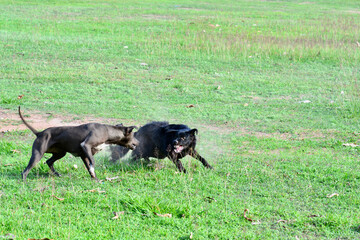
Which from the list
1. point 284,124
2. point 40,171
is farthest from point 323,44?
point 40,171

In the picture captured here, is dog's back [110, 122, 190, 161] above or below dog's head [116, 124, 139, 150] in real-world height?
below

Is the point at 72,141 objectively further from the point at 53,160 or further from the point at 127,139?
the point at 127,139

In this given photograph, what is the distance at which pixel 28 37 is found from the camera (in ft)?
57.9

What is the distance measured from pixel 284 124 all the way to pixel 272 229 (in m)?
4.92

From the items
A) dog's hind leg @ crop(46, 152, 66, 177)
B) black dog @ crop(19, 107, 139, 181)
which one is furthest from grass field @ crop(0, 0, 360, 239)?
black dog @ crop(19, 107, 139, 181)

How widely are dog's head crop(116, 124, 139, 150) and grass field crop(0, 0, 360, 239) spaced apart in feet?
1.10

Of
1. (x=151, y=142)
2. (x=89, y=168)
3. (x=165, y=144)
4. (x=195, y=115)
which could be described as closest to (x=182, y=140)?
(x=165, y=144)

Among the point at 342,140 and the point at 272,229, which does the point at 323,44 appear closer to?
the point at 342,140

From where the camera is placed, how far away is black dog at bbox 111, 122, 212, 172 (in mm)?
6695

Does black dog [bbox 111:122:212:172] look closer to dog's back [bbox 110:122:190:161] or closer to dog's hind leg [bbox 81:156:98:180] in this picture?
dog's back [bbox 110:122:190:161]

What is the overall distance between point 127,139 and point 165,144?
56 centimetres

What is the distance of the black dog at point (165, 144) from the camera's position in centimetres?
670

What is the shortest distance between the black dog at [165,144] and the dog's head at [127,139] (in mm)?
413

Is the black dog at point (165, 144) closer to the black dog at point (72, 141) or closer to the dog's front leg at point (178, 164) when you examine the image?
the dog's front leg at point (178, 164)
